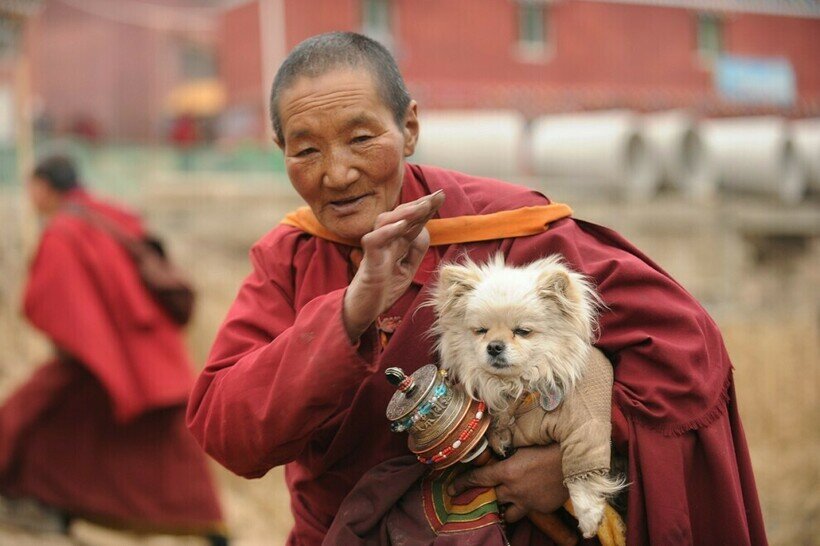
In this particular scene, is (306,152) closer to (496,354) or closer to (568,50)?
(496,354)

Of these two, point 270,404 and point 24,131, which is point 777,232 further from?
point 270,404

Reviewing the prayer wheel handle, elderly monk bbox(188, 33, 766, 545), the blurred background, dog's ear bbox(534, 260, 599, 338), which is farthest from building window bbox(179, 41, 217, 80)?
the prayer wheel handle

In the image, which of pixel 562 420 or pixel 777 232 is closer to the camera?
pixel 562 420

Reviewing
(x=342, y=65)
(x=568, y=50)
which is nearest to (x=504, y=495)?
(x=342, y=65)

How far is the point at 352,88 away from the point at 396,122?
165 mm

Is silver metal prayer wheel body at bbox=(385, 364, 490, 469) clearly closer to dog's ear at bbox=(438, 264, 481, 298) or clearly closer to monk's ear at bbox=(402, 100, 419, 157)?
dog's ear at bbox=(438, 264, 481, 298)

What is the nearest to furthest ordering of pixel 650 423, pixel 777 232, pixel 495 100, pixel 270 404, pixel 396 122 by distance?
pixel 270 404
pixel 650 423
pixel 396 122
pixel 777 232
pixel 495 100

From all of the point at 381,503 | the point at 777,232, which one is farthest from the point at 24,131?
the point at 777,232

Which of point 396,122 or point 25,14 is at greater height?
point 25,14

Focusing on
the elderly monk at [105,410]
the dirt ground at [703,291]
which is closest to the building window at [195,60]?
the dirt ground at [703,291]

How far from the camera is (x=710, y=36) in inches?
1086

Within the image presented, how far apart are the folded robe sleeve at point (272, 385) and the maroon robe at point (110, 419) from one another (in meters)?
4.12

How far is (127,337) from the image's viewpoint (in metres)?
6.52

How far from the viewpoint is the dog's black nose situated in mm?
2480
